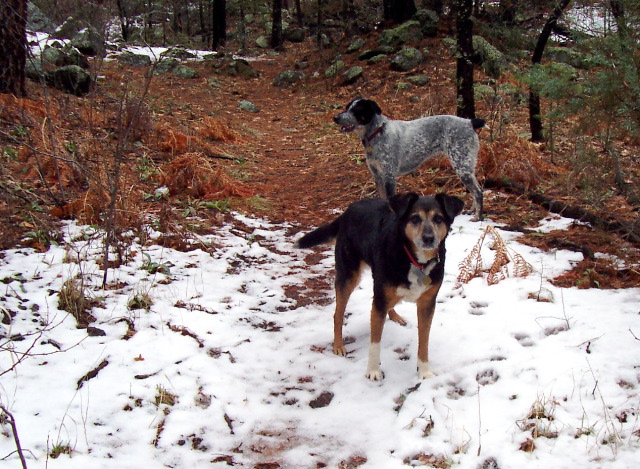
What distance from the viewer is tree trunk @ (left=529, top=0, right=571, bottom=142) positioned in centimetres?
873

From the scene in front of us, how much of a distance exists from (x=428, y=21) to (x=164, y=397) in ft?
63.2

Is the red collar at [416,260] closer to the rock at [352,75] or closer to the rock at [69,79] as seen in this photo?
the rock at [69,79]

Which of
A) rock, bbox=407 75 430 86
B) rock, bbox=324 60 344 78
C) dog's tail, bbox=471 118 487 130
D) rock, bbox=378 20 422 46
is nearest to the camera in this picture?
dog's tail, bbox=471 118 487 130

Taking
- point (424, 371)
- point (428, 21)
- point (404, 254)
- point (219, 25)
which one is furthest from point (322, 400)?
point (219, 25)

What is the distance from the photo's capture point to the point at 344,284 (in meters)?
4.43

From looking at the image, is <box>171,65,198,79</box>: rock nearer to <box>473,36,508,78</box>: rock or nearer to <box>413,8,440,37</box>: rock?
<box>413,8,440,37</box>: rock

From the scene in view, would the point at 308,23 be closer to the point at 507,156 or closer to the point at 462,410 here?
the point at 507,156

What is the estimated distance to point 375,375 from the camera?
4.00 m

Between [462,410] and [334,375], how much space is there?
1.14 meters

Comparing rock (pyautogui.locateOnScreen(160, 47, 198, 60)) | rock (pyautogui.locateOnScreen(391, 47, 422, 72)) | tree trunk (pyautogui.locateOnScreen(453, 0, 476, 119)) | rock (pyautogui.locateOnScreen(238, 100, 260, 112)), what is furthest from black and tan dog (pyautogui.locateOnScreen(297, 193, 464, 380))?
rock (pyautogui.locateOnScreen(391, 47, 422, 72))

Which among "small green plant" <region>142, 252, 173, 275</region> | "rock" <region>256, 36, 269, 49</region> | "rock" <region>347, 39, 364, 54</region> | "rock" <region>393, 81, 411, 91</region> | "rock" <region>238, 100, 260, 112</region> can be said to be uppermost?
"rock" <region>256, 36, 269, 49</region>

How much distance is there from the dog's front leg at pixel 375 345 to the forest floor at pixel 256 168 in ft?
6.67

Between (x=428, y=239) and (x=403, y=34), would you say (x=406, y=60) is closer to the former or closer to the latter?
(x=403, y=34)

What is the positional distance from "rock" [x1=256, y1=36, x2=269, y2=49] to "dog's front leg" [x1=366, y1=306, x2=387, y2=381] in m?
29.7
